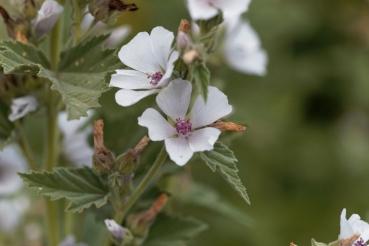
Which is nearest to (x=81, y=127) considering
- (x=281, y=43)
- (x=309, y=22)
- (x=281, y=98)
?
(x=281, y=98)

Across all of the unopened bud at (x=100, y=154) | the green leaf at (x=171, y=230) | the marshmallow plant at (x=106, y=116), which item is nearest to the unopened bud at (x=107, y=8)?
the marshmallow plant at (x=106, y=116)

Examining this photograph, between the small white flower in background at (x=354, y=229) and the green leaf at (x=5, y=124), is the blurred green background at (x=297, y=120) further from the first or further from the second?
the small white flower in background at (x=354, y=229)

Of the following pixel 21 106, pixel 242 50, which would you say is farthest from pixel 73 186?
pixel 242 50

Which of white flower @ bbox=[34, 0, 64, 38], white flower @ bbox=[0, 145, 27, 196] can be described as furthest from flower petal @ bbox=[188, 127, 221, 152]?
white flower @ bbox=[0, 145, 27, 196]

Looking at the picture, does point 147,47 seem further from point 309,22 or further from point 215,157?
point 309,22

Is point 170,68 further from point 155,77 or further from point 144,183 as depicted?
point 144,183

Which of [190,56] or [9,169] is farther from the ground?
[190,56]
